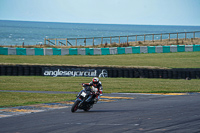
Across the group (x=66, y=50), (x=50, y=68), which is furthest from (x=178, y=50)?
(x=50, y=68)

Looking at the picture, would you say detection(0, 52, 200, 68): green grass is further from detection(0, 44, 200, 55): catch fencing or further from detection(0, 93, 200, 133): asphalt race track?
detection(0, 93, 200, 133): asphalt race track

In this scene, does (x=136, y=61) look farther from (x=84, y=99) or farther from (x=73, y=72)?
(x=84, y=99)

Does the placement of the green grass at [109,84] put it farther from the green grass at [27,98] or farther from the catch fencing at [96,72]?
the green grass at [27,98]

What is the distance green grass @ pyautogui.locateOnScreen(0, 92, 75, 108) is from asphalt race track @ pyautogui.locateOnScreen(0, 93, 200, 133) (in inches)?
108

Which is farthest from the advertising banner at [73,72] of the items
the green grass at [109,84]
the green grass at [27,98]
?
the green grass at [27,98]

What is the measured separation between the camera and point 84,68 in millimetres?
26438

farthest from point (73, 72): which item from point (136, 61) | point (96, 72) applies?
point (136, 61)

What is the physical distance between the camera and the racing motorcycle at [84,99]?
482 inches

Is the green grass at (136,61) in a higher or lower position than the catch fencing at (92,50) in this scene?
lower

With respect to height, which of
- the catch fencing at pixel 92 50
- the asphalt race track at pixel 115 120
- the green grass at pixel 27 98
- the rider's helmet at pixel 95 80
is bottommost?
the asphalt race track at pixel 115 120

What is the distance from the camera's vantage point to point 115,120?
10719mm

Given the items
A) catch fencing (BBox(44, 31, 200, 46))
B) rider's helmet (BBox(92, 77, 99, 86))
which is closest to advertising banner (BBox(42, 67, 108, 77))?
rider's helmet (BBox(92, 77, 99, 86))

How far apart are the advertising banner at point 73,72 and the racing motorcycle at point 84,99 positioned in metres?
13.6

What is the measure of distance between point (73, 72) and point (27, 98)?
32.8 ft
